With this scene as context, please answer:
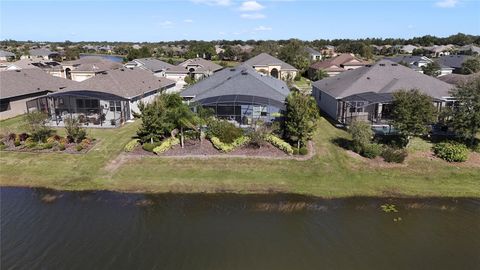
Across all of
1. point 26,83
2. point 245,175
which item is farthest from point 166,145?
point 26,83

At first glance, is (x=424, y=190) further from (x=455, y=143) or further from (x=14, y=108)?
(x=14, y=108)

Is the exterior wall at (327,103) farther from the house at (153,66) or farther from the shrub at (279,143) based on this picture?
the house at (153,66)

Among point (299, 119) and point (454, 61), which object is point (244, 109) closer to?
point (299, 119)

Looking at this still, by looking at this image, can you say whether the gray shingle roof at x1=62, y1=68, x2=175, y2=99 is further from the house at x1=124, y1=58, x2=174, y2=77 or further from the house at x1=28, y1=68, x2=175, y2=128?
the house at x1=124, y1=58, x2=174, y2=77

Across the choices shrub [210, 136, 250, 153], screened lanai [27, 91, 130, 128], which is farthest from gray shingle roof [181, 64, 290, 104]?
shrub [210, 136, 250, 153]

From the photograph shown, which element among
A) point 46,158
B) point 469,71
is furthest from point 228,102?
point 469,71
